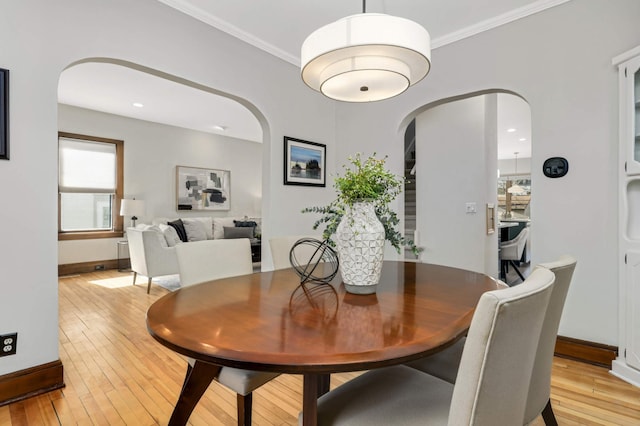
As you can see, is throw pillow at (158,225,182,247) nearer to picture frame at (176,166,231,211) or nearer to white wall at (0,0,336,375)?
picture frame at (176,166,231,211)

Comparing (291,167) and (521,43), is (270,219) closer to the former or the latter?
(291,167)

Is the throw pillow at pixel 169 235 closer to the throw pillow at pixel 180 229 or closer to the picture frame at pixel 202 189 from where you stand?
the throw pillow at pixel 180 229

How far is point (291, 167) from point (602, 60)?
8.27 ft

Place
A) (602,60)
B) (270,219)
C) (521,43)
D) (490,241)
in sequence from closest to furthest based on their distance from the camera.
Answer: (602,60), (521,43), (270,219), (490,241)

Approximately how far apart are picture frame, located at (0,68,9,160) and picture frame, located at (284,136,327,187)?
6.62 ft

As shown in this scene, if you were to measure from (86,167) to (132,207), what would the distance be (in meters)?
1.02

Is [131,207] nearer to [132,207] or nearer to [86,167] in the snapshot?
[132,207]

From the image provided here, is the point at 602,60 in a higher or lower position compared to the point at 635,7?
lower

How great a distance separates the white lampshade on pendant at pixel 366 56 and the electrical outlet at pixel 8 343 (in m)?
2.08

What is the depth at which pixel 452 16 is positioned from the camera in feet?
8.75

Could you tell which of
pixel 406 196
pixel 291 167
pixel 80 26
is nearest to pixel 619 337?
pixel 406 196

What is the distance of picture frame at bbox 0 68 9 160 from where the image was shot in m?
1.76

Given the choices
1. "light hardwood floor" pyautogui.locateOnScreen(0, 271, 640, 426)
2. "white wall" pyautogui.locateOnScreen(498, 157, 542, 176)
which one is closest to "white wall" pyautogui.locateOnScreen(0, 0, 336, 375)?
"light hardwood floor" pyautogui.locateOnScreen(0, 271, 640, 426)

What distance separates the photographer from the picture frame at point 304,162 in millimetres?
3342
